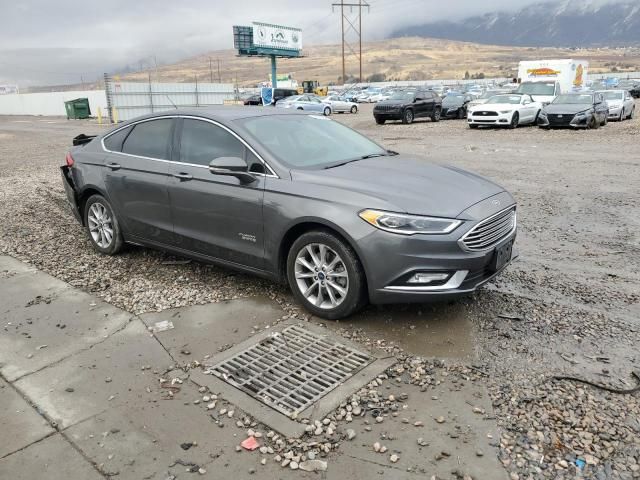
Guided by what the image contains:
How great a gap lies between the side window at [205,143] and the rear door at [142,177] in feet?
0.73

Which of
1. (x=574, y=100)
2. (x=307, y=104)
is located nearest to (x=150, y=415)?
(x=574, y=100)

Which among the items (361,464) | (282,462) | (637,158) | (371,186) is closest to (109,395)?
(282,462)

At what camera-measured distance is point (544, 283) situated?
5.09 metres

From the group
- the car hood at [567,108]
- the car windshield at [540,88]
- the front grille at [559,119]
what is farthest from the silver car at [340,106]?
the front grille at [559,119]

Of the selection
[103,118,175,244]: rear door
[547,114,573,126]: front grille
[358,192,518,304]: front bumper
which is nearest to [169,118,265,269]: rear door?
[103,118,175,244]: rear door

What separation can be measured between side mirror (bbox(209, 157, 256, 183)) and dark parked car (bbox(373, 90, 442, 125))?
70.1 feet

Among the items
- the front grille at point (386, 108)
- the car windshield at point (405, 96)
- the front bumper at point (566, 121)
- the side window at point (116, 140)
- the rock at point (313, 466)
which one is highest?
the side window at point (116, 140)

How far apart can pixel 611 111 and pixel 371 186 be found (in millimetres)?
23342

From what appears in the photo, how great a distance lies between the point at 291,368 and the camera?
3.74 meters

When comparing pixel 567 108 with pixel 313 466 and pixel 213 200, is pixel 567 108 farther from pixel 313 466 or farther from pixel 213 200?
pixel 313 466

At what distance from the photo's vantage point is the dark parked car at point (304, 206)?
12.9ft

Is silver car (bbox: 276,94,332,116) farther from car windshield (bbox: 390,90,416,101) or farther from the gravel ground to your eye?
the gravel ground

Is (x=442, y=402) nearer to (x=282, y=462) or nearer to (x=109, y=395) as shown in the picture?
(x=282, y=462)

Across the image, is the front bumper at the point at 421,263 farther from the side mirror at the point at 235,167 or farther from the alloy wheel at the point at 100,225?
the alloy wheel at the point at 100,225
